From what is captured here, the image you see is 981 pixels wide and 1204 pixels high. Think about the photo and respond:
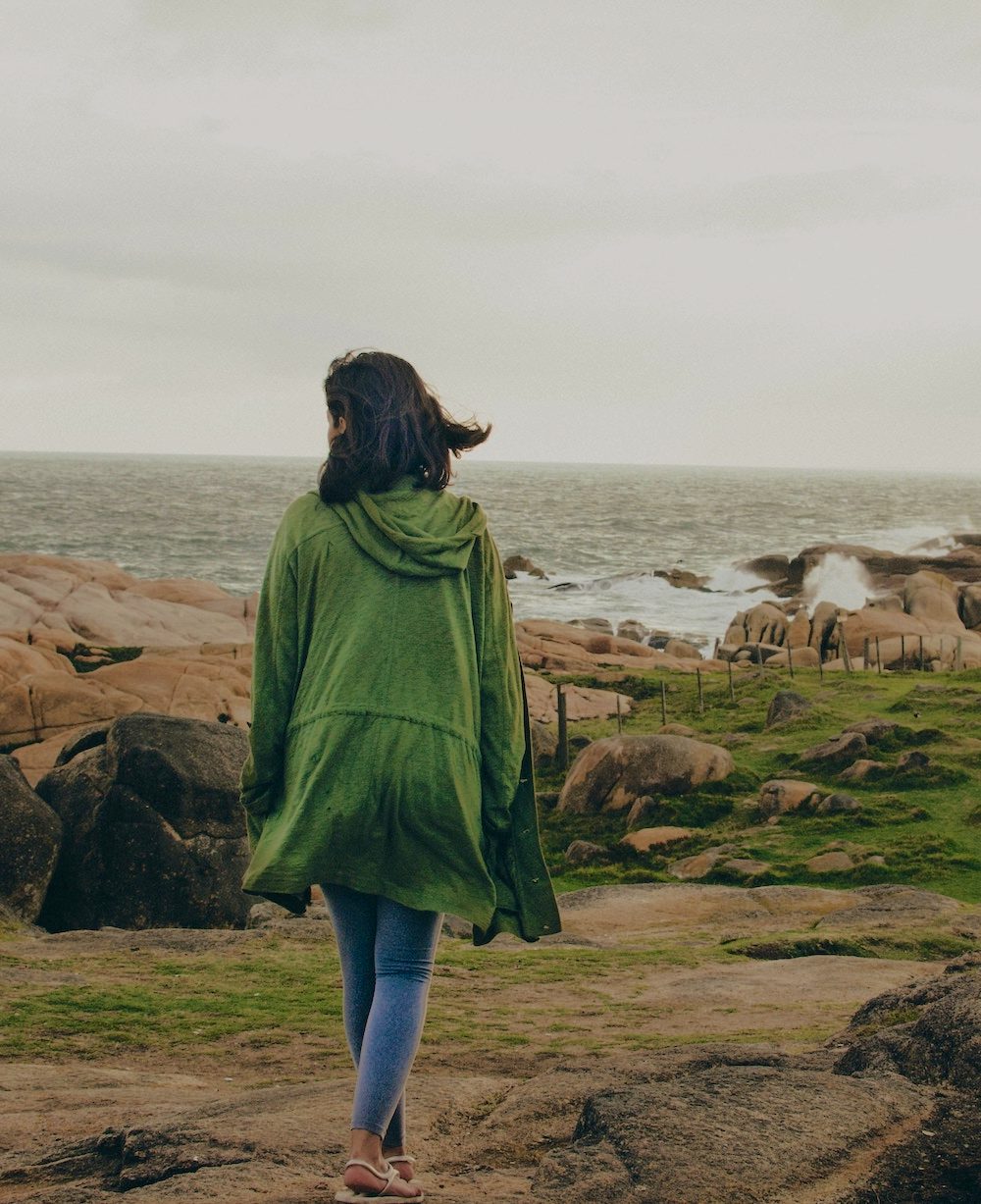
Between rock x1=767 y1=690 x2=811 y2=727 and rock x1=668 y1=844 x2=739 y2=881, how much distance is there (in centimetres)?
601

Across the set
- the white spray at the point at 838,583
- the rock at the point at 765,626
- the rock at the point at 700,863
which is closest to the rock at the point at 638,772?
the rock at the point at 700,863

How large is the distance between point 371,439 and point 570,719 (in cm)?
1991

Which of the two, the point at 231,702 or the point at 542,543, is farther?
the point at 542,543

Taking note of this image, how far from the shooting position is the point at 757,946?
8750mm

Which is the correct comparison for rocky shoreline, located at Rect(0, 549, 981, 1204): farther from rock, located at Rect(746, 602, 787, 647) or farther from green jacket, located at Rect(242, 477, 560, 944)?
rock, located at Rect(746, 602, 787, 647)

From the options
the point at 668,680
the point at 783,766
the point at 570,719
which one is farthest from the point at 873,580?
the point at 783,766

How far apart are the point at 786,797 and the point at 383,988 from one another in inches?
501

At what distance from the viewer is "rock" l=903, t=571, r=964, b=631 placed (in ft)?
126

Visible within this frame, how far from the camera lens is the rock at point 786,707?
19781mm

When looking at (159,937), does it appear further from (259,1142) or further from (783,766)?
(783,766)

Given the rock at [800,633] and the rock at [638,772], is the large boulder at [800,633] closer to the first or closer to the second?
the rock at [800,633]

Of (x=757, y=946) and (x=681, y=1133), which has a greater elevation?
(x=681, y=1133)

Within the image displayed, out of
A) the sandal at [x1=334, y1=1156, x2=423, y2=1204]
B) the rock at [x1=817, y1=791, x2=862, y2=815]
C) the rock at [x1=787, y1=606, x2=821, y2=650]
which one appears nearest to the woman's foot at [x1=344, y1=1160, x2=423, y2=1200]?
the sandal at [x1=334, y1=1156, x2=423, y2=1204]

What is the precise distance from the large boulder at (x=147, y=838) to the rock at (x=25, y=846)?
0.25 metres
